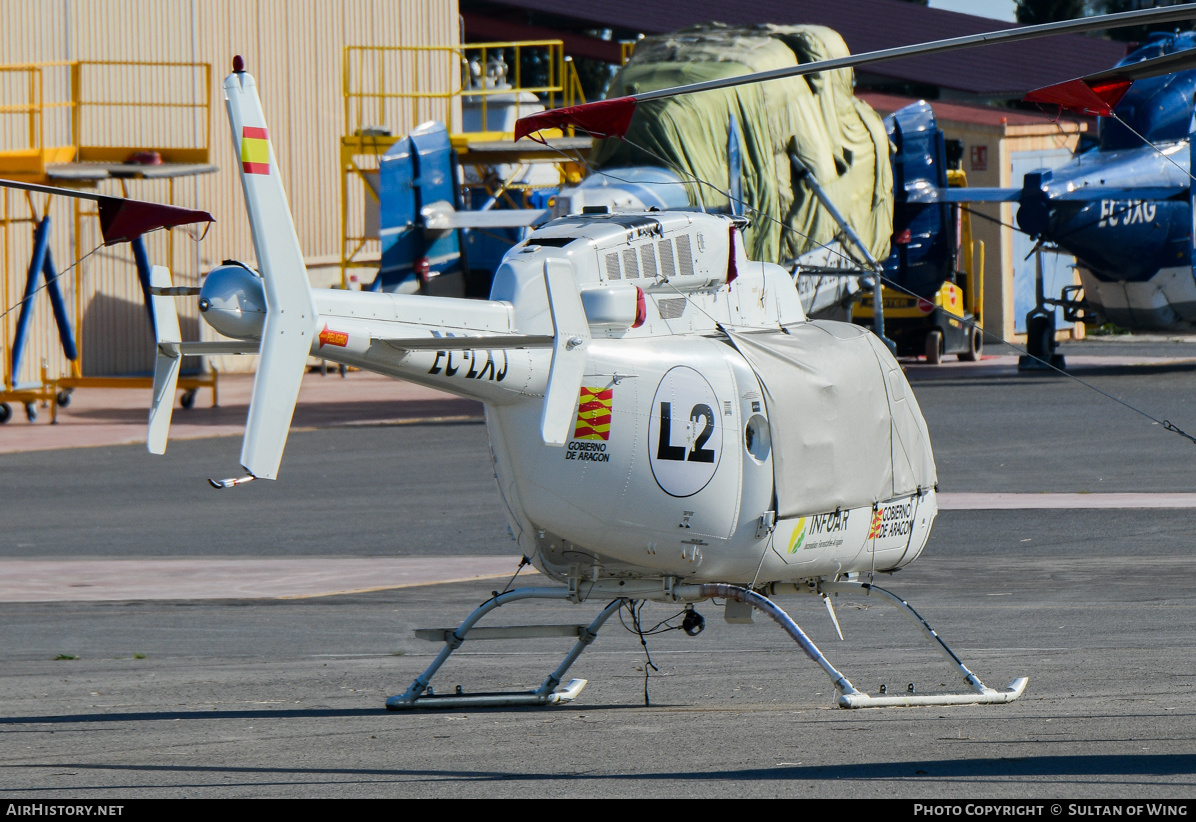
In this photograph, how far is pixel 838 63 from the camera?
707 centimetres

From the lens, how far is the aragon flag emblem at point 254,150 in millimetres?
7121

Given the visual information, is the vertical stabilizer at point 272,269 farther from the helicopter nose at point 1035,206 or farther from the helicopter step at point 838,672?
the helicopter nose at point 1035,206

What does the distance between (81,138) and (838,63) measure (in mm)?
30163

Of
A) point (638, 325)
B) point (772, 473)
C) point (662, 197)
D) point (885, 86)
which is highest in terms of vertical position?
point (885, 86)

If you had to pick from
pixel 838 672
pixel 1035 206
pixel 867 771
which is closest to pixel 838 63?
pixel 867 771

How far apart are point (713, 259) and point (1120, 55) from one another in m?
51.0

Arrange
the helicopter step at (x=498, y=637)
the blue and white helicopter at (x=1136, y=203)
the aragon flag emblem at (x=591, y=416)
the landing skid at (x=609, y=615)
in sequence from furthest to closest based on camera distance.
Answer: the blue and white helicopter at (x=1136, y=203) < the helicopter step at (x=498, y=637) < the landing skid at (x=609, y=615) < the aragon flag emblem at (x=591, y=416)

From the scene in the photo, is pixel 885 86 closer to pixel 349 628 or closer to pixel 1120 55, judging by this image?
pixel 1120 55

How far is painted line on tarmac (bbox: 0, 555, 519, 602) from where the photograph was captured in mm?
13883

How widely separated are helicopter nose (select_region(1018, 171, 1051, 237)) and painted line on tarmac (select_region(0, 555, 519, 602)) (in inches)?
645

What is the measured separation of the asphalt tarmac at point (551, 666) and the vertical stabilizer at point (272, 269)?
1.68m

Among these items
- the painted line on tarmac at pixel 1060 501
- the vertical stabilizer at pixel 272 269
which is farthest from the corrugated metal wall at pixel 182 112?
the vertical stabilizer at pixel 272 269
